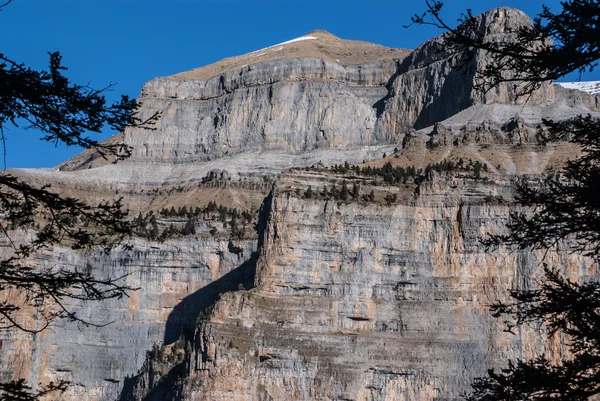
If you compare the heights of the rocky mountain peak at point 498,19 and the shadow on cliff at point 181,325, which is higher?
the rocky mountain peak at point 498,19

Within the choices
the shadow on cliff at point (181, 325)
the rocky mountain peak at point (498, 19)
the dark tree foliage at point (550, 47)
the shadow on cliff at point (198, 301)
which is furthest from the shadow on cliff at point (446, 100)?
the dark tree foliage at point (550, 47)

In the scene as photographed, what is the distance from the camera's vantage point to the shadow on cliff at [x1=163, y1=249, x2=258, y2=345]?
118 metres

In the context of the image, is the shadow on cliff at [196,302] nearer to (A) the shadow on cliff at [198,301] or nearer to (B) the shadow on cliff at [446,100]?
(A) the shadow on cliff at [198,301]

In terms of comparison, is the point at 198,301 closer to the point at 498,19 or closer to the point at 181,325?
the point at 181,325

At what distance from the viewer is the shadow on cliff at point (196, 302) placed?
11788 cm

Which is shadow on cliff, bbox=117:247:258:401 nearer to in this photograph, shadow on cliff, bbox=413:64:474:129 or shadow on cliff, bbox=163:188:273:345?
shadow on cliff, bbox=163:188:273:345

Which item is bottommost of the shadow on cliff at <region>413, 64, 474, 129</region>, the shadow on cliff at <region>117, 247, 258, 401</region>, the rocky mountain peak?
the shadow on cliff at <region>117, 247, 258, 401</region>

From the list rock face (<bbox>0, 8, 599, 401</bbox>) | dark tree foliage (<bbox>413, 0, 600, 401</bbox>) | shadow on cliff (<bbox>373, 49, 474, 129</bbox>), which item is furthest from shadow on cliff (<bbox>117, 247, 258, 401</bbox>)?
dark tree foliage (<bbox>413, 0, 600, 401</bbox>)

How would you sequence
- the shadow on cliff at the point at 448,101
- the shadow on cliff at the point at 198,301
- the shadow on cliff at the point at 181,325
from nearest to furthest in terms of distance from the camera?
1. the shadow on cliff at the point at 181,325
2. the shadow on cliff at the point at 198,301
3. the shadow on cliff at the point at 448,101

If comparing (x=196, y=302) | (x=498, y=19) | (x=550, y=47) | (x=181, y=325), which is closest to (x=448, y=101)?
(x=498, y=19)

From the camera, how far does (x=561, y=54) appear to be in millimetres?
24125

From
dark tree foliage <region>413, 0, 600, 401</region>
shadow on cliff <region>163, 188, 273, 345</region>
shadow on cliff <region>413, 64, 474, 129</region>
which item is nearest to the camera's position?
dark tree foliage <region>413, 0, 600, 401</region>

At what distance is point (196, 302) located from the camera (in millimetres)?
120938

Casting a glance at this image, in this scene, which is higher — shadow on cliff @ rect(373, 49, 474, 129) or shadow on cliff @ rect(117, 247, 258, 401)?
shadow on cliff @ rect(373, 49, 474, 129)
